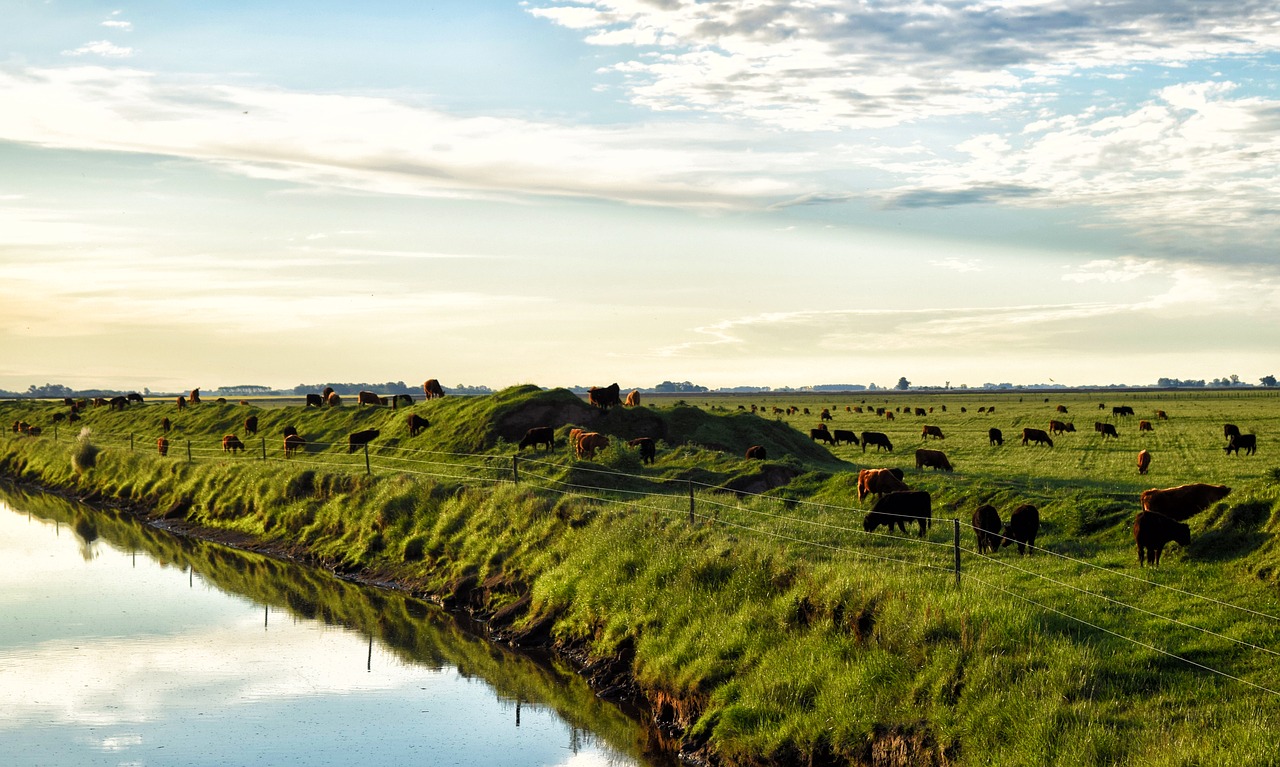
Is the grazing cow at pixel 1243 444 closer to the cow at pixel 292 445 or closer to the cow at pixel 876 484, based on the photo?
the cow at pixel 876 484

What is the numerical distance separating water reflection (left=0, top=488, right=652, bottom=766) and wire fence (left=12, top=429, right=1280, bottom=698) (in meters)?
6.09

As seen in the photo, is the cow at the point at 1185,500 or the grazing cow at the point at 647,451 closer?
the cow at the point at 1185,500

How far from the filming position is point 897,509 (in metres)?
27.0

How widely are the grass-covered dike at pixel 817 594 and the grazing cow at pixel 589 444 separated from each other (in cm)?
57

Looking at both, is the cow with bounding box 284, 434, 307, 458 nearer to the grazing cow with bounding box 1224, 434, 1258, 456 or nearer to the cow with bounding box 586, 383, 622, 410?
the cow with bounding box 586, 383, 622, 410

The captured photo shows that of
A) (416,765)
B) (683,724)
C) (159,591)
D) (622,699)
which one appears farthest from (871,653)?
(159,591)

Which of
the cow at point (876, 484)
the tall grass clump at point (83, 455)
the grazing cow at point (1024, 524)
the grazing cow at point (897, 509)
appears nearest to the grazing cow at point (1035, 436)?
the cow at point (876, 484)

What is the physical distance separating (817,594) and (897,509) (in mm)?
9471

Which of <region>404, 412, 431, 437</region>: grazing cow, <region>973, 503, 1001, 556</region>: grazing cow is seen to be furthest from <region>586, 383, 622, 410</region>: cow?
<region>973, 503, 1001, 556</region>: grazing cow

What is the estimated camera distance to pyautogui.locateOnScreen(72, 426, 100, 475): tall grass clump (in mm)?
62759

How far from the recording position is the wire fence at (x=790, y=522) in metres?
16.6

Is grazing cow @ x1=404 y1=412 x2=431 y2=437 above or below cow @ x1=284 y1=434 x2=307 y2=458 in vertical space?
above

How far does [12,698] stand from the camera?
21.2m

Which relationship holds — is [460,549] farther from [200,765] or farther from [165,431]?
[165,431]
